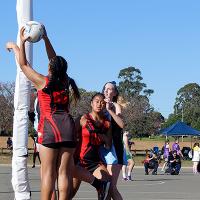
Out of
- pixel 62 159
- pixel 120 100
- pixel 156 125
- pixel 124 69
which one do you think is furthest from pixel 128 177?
pixel 124 69

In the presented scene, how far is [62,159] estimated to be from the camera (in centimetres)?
781

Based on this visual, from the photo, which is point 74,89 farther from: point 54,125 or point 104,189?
point 104,189

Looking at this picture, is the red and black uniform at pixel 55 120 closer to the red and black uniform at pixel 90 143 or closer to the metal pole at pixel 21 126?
the metal pole at pixel 21 126

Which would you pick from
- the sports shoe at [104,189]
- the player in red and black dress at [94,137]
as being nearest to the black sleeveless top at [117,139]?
the player in red and black dress at [94,137]

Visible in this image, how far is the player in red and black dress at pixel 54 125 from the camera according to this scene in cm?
768

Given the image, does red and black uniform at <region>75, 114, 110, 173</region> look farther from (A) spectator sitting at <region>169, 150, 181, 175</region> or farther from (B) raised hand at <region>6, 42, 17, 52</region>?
(A) spectator sitting at <region>169, 150, 181, 175</region>

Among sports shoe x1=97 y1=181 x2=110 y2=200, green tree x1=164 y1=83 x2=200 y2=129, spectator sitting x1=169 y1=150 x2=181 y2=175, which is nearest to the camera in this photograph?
sports shoe x1=97 y1=181 x2=110 y2=200

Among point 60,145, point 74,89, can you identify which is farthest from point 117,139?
point 60,145

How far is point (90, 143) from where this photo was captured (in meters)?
9.38

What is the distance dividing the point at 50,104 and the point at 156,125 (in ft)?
267

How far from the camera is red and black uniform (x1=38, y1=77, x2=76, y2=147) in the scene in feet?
25.1

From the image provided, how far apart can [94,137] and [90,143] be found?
12cm

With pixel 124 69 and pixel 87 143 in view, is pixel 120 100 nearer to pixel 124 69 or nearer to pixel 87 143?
pixel 87 143

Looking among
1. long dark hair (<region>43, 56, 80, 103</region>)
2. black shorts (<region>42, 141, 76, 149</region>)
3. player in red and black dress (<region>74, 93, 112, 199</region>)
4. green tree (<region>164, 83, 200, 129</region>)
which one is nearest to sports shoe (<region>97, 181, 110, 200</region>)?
player in red and black dress (<region>74, 93, 112, 199</region>)
